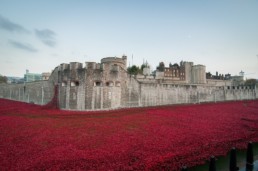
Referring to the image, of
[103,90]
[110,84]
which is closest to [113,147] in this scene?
[103,90]

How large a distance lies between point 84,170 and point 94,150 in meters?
1.89

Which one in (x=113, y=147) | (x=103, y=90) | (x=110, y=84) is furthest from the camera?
(x=110, y=84)

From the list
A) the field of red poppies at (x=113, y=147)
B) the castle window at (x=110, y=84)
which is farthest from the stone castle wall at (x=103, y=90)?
the field of red poppies at (x=113, y=147)

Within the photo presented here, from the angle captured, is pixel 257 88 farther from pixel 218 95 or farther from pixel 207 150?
pixel 207 150

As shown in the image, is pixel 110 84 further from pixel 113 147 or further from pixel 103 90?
pixel 113 147

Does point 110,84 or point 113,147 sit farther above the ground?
point 110,84

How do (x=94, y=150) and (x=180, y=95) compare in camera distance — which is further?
(x=180, y=95)

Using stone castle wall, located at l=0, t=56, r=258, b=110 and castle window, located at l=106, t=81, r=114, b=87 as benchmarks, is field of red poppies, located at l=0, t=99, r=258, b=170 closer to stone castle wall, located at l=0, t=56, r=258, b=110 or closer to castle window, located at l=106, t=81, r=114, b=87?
stone castle wall, located at l=0, t=56, r=258, b=110

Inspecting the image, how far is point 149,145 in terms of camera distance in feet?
28.8

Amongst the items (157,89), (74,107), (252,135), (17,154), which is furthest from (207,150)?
(157,89)

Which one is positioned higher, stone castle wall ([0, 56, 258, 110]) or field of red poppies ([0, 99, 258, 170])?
stone castle wall ([0, 56, 258, 110])

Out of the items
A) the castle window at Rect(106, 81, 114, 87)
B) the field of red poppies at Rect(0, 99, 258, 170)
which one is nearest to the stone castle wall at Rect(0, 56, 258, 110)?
the castle window at Rect(106, 81, 114, 87)

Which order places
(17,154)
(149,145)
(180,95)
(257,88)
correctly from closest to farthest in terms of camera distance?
(17,154) → (149,145) → (180,95) → (257,88)

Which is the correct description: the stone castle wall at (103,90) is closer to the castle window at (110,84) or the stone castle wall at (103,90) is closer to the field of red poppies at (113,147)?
the castle window at (110,84)
